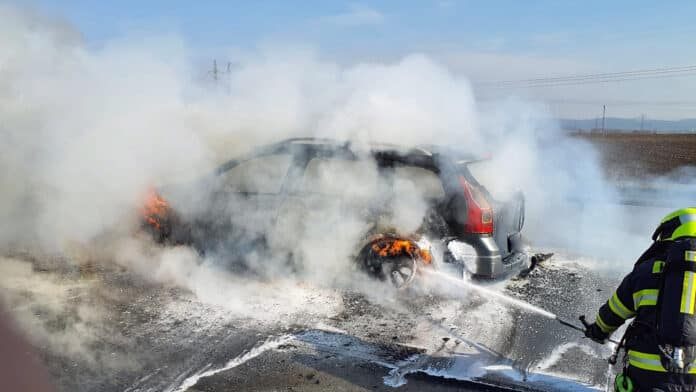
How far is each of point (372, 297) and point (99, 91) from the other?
16.4ft

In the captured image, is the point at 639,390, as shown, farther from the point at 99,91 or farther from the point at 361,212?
the point at 99,91

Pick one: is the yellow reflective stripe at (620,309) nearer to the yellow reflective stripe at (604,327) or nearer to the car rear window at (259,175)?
the yellow reflective stripe at (604,327)

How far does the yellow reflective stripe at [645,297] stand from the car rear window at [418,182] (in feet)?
9.14

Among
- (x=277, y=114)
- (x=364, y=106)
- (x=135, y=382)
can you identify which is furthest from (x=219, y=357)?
(x=277, y=114)

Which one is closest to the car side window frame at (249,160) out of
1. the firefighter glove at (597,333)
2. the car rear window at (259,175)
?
the car rear window at (259,175)

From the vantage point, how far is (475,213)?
16.8ft

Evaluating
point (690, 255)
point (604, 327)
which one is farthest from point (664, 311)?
point (604, 327)

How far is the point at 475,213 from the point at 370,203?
1.05 metres

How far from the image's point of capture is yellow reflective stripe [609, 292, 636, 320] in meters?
2.64

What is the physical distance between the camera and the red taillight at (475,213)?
16.8 feet

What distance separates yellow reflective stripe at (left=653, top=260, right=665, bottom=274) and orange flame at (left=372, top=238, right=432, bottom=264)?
114 inches

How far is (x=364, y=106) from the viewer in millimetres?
6020

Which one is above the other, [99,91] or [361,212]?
[99,91]

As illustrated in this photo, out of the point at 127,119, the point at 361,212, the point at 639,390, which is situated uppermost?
the point at 127,119
